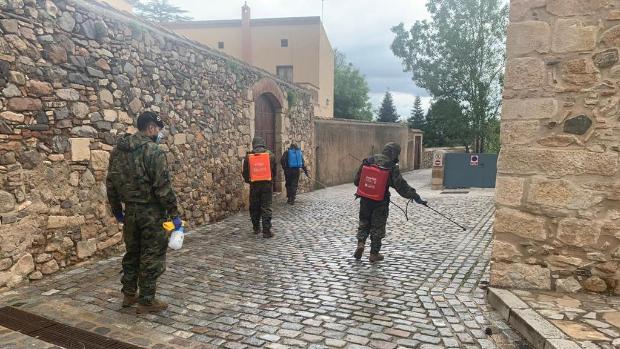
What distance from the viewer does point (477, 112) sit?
2114 centimetres

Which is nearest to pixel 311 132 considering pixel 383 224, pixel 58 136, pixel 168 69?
pixel 168 69

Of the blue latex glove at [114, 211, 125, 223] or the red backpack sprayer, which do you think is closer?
the blue latex glove at [114, 211, 125, 223]

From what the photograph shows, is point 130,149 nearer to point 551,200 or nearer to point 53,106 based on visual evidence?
point 53,106

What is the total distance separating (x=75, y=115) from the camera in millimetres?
5051

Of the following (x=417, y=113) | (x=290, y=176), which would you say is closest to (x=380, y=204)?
(x=290, y=176)

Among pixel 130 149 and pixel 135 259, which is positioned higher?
pixel 130 149

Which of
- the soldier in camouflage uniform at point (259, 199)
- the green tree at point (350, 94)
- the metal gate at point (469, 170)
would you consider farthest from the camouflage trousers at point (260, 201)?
the green tree at point (350, 94)

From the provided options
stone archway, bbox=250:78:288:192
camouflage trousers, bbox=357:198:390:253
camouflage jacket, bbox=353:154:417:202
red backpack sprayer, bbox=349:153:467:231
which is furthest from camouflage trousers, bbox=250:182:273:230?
stone archway, bbox=250:78:288:192

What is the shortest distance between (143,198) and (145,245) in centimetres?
41

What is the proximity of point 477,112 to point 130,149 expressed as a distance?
19.9 meters

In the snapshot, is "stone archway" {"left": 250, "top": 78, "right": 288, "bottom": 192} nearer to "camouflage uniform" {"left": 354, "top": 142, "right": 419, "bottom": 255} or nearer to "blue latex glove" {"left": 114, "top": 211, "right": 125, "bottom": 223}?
"camouflage uniform" {"left": 354, "top": 142, "right": 419, "bottom": 255}

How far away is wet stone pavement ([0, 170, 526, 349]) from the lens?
342 centimetres

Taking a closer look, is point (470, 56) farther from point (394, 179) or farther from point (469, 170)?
point (394, 179)

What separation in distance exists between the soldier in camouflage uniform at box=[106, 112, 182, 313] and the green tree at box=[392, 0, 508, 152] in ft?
64.4
